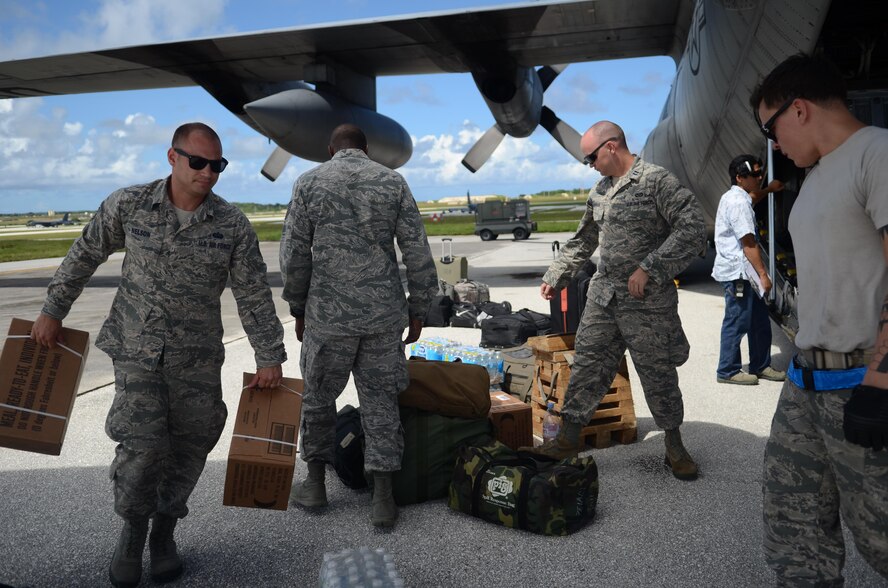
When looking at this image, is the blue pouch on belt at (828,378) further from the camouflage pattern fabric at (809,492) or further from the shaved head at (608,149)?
the shaved head at (608,149)

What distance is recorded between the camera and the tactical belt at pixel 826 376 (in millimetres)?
1982

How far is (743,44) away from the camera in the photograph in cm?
595

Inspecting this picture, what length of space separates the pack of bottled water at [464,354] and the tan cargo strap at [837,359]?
3414mm

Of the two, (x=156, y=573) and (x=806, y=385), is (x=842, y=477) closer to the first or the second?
(x=806, y=385)

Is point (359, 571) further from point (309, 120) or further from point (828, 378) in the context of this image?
point (309, 120)

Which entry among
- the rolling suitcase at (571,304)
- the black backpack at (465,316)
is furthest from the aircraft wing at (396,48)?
the rolling suitcase at (571,304)

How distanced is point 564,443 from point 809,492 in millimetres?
2203

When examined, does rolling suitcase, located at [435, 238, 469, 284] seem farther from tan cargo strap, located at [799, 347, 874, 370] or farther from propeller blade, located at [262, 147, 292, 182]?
tan cargo strap, located at [799, 347, 874, 370]

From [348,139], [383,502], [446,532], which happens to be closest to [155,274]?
[348,139]

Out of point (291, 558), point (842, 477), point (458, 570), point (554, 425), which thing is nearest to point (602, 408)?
point (554, 425)

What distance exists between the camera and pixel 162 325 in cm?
296

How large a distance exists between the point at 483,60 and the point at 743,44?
22.2ft

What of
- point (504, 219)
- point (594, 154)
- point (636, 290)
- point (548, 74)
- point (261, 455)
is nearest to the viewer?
point (261, 455)

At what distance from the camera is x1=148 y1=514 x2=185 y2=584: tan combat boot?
9.99ft
